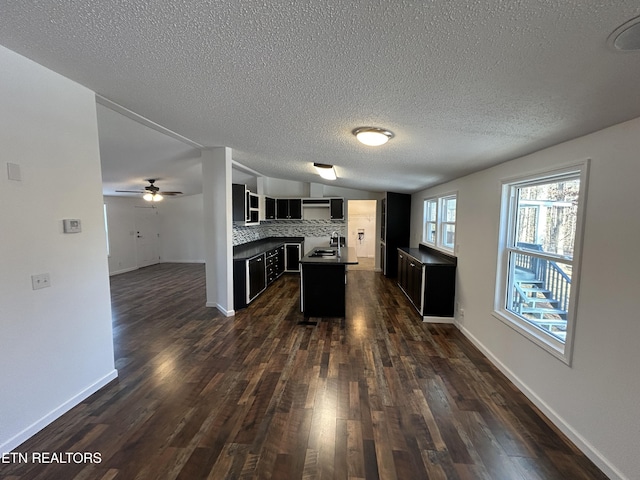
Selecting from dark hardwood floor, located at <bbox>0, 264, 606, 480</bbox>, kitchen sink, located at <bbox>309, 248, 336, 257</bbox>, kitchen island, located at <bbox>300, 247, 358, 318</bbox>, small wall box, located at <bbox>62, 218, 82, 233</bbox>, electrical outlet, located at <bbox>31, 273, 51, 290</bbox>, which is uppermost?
small wall box, located at <bbox>62, 218, 82, 233</bbox>

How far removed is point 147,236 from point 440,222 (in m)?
8.47

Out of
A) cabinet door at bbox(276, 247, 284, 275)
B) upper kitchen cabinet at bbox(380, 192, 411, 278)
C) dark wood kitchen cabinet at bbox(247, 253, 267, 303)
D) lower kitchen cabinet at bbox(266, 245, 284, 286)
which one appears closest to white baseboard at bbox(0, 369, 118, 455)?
dark wood kitchen cabinet at bbox(247, 253, 267, 303)

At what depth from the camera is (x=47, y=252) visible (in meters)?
1.96

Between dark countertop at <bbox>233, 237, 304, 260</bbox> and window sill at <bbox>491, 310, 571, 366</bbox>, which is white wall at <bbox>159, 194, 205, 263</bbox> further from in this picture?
window sill at <bbox>491, 310, 571, 366</bbox>

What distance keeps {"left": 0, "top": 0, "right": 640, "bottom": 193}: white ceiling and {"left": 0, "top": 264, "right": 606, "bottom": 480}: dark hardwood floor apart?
2.11 metres

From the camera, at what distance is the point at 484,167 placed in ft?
10.4

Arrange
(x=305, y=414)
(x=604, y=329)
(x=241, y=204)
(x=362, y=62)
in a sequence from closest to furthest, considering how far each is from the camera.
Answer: (x=362, y=62)
(x=604, y=329)
(x=305, y=414)
(x=241, y=204)

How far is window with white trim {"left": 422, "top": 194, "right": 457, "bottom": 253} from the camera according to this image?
15.1 ft

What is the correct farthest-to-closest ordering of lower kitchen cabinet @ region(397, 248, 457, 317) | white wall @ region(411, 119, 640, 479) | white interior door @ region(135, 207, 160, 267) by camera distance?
white interior door @ region(135, 207, 160, 267) < lower kitchen cabinet @ region(397, 248, 457, 317) < white wall @ region(411, 119, 640, 479)

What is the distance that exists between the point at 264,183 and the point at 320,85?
5846 mm

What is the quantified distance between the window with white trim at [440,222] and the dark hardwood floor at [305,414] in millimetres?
1687

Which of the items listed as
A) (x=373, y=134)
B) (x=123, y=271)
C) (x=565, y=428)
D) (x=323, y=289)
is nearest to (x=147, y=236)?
(x=123, y=271)

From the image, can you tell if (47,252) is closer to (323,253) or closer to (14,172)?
(14,172)

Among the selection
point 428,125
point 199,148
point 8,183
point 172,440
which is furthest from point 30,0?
point 199,148
